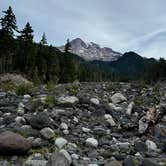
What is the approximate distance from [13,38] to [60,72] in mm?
15477

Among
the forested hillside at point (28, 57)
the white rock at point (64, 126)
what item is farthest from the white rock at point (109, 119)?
the forested hillside at point (28, 57)

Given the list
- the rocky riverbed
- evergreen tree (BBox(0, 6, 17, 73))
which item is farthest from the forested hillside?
the rocky riverbed

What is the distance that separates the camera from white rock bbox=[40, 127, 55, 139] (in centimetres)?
539

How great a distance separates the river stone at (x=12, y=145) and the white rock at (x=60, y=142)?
620 millimetres

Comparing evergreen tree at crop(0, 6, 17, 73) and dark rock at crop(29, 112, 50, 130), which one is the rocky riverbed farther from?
evergreen tree at crop(0, 6, 17, 73)

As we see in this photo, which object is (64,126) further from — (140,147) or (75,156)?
(140,147)

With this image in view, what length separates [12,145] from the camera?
15.1 ft

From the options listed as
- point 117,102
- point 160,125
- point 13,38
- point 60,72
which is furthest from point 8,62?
point 160,125

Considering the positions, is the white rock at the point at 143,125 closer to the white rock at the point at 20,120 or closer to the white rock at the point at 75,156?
the white rock at the point at 75,156

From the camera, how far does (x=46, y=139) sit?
537 cm

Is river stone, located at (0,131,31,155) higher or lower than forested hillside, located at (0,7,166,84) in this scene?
lower

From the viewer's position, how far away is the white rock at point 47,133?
17.7 ft

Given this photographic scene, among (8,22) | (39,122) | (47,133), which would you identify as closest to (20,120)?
(39,122)

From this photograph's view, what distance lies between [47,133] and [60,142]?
41 cm
